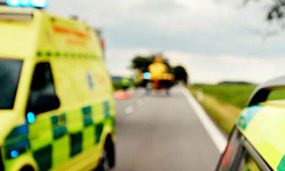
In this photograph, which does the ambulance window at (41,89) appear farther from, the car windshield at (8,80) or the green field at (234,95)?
the green field at (234,95)

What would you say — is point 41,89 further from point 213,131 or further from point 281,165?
point 213,131

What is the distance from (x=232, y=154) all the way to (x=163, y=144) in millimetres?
12362

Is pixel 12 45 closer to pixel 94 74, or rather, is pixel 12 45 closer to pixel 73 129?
pixel 73 129

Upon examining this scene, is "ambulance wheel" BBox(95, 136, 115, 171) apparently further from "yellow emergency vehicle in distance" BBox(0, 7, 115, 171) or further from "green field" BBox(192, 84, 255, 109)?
"green field" BBox(192, 84, 255, 109)

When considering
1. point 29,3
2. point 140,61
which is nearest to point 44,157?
point 29,3

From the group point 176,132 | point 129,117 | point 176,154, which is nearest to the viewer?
point 176,154

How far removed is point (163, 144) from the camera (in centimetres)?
1645

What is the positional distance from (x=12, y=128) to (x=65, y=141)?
165 centimetres

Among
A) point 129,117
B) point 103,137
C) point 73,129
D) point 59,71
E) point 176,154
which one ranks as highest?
point 59,71

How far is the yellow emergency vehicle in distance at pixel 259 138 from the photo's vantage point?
281cm

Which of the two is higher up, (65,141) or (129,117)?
(65,141)

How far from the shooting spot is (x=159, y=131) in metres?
19.9

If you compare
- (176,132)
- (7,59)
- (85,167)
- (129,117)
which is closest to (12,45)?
(7,59)

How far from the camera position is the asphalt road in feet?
41.7
